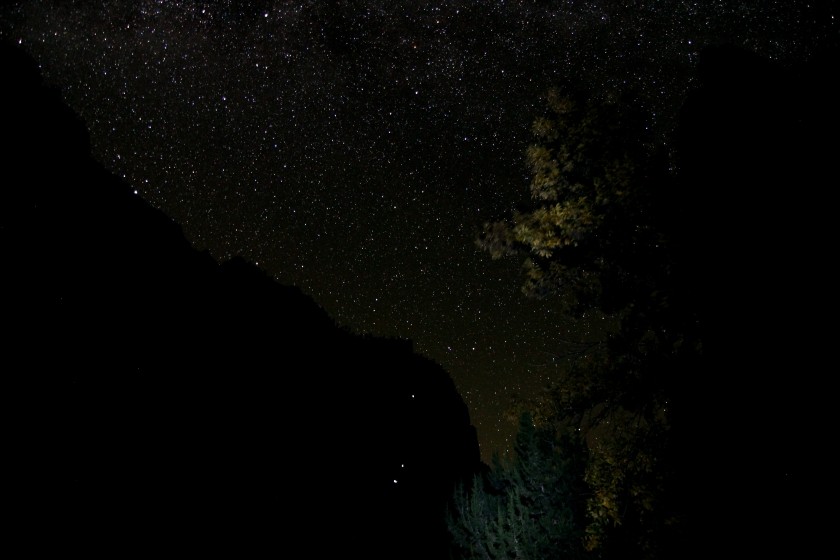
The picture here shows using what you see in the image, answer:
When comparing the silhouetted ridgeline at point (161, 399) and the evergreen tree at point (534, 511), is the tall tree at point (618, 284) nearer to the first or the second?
the evergreen tree at point (534, 511)

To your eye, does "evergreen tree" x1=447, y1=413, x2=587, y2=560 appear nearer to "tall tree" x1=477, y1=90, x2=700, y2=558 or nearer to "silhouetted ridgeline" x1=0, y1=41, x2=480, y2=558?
"tall tree" x1=477, y1=90, x2=700, y2=558

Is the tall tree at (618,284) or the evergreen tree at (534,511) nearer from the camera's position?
the tall tree at (618,284)

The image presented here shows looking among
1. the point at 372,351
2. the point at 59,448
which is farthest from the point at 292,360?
the point at 59,448

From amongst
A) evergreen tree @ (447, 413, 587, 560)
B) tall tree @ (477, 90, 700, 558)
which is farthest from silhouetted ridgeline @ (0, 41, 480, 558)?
tall tree @ (477, 90, 700, 558)

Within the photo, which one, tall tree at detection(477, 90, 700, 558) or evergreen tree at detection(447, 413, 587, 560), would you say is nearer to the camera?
tall tree at detection(477, 90, 700, 558)

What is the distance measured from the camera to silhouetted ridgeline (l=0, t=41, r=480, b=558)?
1806 cm

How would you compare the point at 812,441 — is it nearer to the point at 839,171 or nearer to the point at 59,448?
the point at 839,171

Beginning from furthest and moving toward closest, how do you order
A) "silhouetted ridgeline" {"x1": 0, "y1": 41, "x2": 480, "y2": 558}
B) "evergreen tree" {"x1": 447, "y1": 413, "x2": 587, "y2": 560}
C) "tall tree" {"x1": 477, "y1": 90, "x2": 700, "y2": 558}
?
"silhouetted ridgeline" {"x1": 0, "y1": 41, "x2": 480, "y2": 558} → "evergreen tree" {"x1": 447, "y1": 413, "x2": 587, "y2": 560} → "tall tree" {"x1": 477, "y1": 90, "x2": 700, "y2": 558}

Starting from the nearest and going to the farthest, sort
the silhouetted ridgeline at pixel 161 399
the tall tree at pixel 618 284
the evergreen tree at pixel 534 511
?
the tall tree at pixel 618 284
the evergreen tree at pixel 534 511
the silhouetted ridgeline at pixel 161 399

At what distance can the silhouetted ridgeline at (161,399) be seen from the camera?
18062 mm

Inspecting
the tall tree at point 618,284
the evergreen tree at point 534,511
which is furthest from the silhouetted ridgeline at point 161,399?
the tall tree at point 618,284

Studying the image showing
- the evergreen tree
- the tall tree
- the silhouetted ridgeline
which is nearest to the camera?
the tall tree

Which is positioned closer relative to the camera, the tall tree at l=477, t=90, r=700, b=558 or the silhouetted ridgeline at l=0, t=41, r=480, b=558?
the tall tree at l=477, t=90, r=700, b=558

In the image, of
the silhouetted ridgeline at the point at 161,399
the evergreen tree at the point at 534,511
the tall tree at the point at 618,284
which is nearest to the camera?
the tall tree at the point at 618,284
